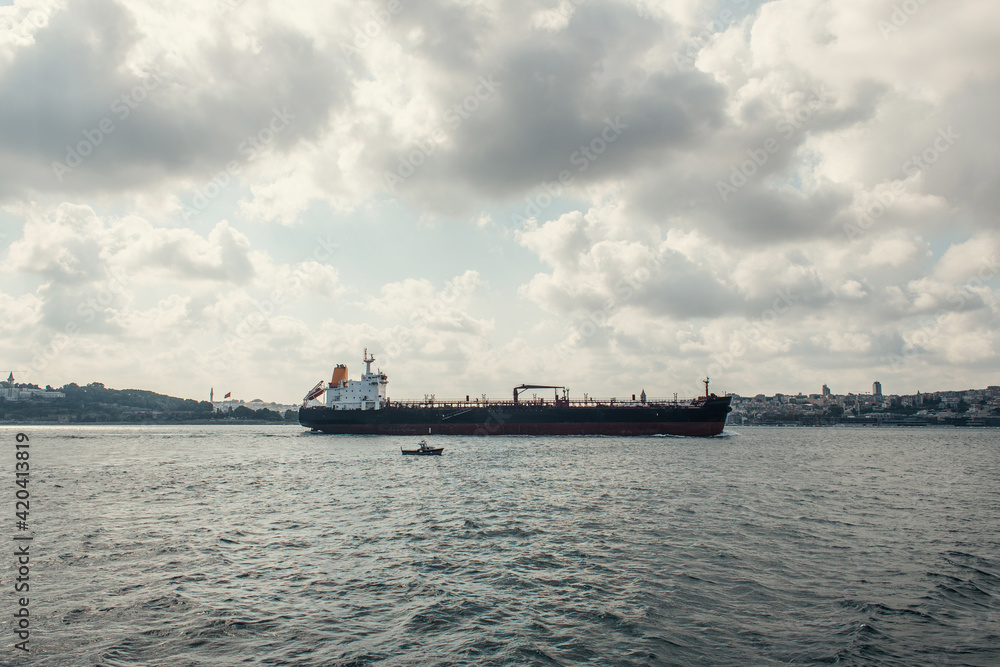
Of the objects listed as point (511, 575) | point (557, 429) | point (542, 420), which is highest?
point (542, 420)

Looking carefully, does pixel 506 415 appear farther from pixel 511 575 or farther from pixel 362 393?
pixel 511 575

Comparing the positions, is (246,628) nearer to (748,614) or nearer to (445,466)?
(748,614)

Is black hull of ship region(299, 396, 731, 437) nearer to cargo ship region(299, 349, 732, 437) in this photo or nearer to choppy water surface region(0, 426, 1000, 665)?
cargo ship region(299, 349, 732, 437)

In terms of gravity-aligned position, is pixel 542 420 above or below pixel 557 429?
above

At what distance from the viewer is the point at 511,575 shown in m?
16.0

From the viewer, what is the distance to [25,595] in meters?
14.2

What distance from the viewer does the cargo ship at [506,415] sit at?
79000 mm

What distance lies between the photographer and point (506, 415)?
82688mm

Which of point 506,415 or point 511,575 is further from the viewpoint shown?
point 506,415

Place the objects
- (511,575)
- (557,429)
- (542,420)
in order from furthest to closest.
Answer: (557,429) < (542,420) < (511,575)

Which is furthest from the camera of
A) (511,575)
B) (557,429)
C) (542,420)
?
(557,429)

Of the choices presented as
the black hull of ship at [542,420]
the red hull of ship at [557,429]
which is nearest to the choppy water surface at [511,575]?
the black hull of ship at [542,420]

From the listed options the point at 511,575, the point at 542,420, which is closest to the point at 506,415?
the point at 542,420

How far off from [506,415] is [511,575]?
66.9 m
